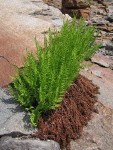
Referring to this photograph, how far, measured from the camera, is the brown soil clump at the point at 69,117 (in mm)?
4309

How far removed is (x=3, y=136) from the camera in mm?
4199

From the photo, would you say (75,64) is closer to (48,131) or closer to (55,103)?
(55,103)

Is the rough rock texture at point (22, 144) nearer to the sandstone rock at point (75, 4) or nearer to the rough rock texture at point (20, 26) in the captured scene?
the rough rock texture at point (20, 26)

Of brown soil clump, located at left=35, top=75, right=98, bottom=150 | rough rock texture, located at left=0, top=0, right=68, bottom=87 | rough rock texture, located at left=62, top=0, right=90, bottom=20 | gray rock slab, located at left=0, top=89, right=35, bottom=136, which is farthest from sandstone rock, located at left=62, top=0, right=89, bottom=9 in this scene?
gray rock slab, located at left=0, top=89, right=35, bottom=136

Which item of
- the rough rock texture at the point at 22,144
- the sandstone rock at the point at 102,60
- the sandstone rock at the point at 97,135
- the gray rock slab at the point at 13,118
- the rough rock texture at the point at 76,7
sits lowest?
the sandstone rock at the point at 97,135

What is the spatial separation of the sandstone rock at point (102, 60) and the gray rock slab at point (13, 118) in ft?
7.22

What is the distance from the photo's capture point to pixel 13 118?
4.29 m

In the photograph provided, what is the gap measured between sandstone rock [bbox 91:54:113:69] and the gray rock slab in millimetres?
2201

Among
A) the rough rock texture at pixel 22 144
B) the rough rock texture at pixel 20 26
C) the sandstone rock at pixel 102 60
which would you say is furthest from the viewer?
the sandstone rock at pixel 102 60

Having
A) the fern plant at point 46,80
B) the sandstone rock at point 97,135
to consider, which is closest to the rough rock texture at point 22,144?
the fern plant at point 46,80

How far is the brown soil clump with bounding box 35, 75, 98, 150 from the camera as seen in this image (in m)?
4.31

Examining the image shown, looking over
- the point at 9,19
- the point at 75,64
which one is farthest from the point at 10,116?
the point at 9,19

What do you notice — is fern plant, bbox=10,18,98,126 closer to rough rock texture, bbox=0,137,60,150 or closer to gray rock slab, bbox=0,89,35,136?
gray rock slab, bbox=0,89,35,136

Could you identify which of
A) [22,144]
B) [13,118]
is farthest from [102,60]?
[22,144]
